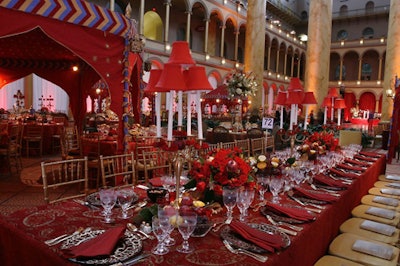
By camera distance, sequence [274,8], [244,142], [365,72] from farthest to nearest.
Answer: [365,72] → [274,8] → [244,142]

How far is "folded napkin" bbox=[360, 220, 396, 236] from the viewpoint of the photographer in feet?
9.30

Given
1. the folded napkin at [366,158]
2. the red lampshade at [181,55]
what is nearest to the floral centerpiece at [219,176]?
the red lampshade at [181,55]

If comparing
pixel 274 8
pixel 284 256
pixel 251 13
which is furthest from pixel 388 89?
pixel 274 8

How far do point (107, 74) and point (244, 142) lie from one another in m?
2.41

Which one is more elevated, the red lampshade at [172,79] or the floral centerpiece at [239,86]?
the floral centerpiece at [239,86]

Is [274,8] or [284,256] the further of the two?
[274,8]

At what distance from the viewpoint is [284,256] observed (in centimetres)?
158

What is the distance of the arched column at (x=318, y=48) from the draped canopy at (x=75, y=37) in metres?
10.1

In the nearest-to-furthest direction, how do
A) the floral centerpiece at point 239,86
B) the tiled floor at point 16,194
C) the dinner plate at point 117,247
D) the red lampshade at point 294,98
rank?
1. the dinner plate at point 117,247
2. the red lampshade at point 294,98
3. the tiled floor at point 16,194
4. the floral centerpiece at point 239,86

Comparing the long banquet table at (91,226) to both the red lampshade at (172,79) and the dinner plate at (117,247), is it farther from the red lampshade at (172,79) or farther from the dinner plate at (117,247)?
the red lampshade at (172,79)

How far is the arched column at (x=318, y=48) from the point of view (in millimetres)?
14078

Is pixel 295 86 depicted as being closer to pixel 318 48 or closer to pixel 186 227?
pixel 186 227

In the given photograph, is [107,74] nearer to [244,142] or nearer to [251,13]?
[244,142]

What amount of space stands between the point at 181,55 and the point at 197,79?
9.9 inches
